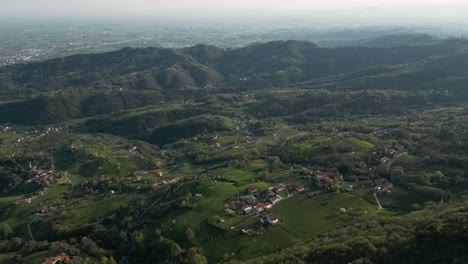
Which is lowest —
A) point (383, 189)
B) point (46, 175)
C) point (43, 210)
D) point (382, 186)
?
point (46, 175)

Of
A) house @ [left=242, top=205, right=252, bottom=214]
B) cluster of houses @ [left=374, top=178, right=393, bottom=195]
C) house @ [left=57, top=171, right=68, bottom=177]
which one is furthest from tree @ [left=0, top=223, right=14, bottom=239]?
cluster of houses @ [left=374, top=178, right=393, bottom=195]

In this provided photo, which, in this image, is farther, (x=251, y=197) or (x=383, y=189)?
(x=383, y=189)

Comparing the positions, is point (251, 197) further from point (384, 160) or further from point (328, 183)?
point (384, 160)

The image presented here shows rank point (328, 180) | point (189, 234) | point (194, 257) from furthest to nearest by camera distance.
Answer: point (328, 180) < point (189, 234) < point (194, 257)

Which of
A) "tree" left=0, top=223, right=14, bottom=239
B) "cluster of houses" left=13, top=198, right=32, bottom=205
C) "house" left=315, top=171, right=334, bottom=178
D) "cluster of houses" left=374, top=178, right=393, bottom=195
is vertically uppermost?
"cluster of houses" left=374, top=178, right=393, bottom=195

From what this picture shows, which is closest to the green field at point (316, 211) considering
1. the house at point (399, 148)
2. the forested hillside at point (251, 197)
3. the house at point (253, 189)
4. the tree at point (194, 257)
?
the forested hillside at point (251, 197)

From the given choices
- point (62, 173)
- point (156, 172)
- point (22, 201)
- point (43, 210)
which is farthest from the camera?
point (62, 173)

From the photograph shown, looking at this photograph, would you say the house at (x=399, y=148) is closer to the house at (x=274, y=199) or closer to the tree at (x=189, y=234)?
the house at (x=274, y=199)

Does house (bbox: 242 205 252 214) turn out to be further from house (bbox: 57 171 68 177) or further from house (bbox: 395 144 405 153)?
house (bbox: 57 171 68 177)

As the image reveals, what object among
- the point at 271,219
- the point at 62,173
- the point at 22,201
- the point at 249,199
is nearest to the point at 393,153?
the point at 249,199
